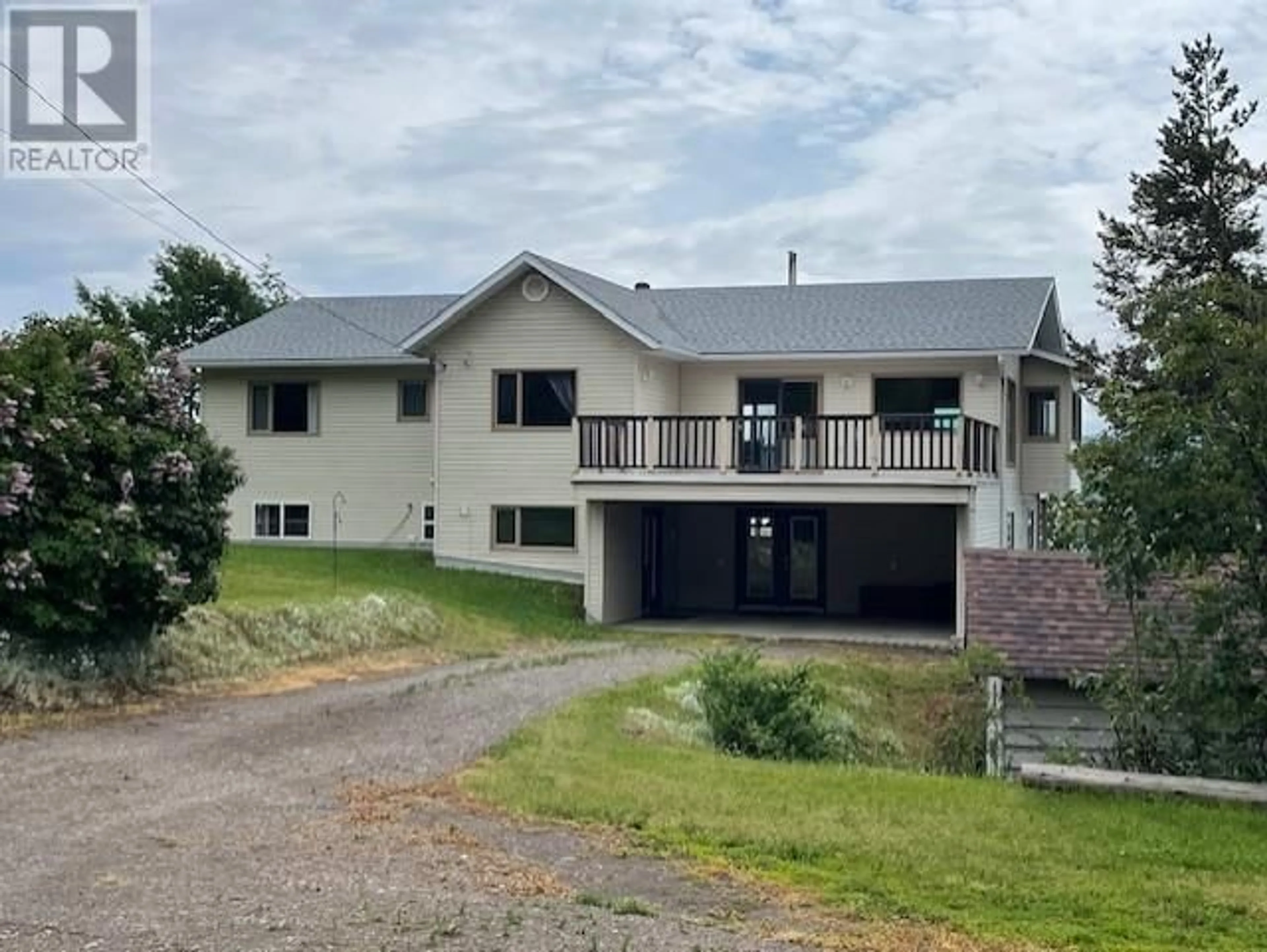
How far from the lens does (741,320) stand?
2731 centimetres

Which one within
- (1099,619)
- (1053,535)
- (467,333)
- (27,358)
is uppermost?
(467,333)

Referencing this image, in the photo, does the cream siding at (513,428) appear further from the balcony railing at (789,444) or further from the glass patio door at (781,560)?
the glass patio door at (781,560)

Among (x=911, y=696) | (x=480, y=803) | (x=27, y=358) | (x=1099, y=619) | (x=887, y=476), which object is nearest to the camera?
(x=480, y=803)

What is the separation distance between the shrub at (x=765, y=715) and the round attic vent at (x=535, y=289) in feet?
41.8

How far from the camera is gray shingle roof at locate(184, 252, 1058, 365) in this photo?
24.7 meters

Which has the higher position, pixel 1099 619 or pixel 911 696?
pixel 1099 619

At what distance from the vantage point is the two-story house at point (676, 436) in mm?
22859

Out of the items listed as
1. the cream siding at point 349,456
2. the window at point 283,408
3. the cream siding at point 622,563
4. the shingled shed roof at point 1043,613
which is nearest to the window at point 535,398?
the cream siding at point 622,563

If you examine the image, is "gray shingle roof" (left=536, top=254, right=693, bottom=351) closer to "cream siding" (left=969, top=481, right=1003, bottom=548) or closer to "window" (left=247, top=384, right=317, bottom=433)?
"cream siding" (left=969, top=481, right=1003, bottom=548)

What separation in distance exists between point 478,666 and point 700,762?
655 centimetres

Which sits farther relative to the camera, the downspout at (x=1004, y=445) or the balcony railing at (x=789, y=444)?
the downspout at (x=1004, y=445)

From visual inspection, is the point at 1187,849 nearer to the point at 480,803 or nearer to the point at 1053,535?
the point at 480,803

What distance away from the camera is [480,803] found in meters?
9.00

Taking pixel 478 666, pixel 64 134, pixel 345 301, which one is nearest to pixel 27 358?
pixel 478 666
